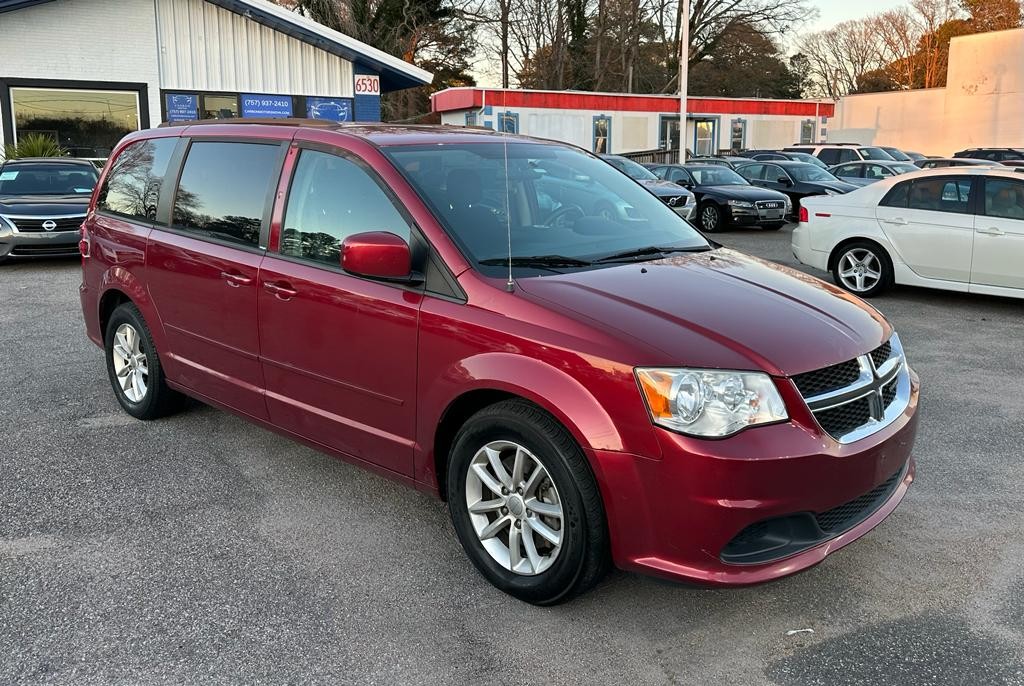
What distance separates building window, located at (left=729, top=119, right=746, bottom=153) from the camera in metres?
40.9

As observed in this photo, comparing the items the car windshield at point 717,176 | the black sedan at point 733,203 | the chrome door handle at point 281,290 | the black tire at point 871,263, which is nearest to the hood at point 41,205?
the chrome door handle at point 281,290

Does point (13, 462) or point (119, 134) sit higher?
point (119, 134)

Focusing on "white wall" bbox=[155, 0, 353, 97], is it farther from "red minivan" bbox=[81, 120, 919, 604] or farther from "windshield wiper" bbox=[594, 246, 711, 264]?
"windshield wiper" bbox=[594, 246, 711, 264]

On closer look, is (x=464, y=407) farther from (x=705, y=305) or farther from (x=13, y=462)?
(x=13, y=462)

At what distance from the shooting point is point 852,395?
3223 mm

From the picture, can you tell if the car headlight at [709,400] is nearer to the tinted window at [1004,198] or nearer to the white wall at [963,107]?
the tinted window at [1004,198]

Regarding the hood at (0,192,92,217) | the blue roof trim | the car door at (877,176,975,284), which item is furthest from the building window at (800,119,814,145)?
the hood at (0,192,92,217)

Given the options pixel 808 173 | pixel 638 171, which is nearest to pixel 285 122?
pixel 638 171

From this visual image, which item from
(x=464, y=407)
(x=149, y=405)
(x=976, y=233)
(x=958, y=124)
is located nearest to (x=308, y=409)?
(x=464, y=407)

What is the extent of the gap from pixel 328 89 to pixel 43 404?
622 inches

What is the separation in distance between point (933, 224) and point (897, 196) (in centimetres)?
60

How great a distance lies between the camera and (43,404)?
19.6 ft

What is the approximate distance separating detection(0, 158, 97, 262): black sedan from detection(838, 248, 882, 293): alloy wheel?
31.4ft

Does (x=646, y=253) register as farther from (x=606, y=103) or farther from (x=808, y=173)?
(x=606, y=103)
